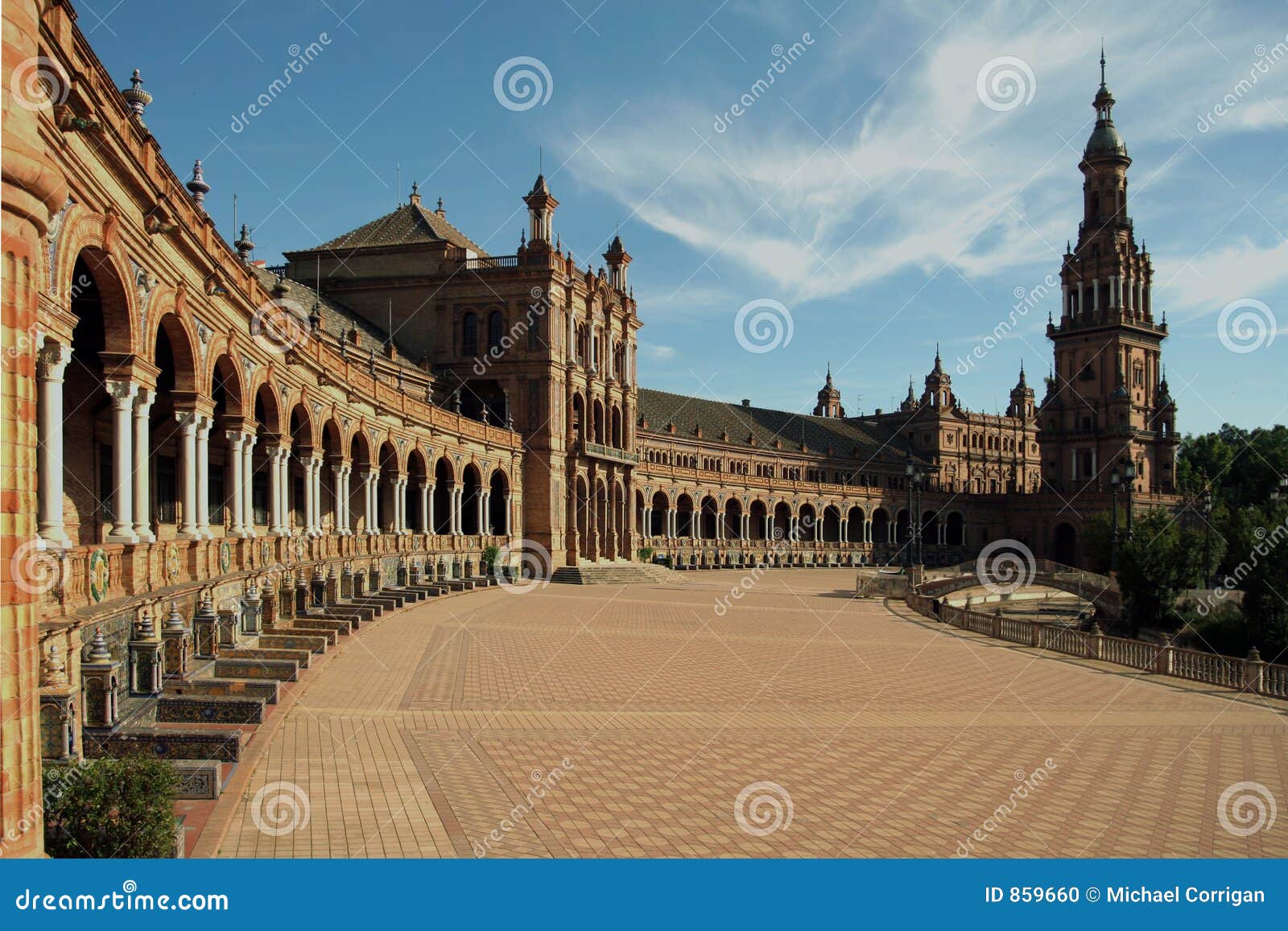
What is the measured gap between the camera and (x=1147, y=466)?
98.9 m

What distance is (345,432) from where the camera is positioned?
31828 mm

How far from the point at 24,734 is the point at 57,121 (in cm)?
704

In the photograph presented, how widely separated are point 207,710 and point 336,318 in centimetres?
4032

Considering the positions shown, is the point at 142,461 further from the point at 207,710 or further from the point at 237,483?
the point at 237,483

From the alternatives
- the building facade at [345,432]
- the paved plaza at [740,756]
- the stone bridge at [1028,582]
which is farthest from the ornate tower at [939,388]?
the paved plaza at [740,756]

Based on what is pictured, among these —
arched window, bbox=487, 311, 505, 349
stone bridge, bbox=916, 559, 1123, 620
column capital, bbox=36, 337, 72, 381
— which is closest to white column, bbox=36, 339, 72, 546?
column capital, bbox=36, 337, 72, 381

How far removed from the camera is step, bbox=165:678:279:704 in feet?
44.8

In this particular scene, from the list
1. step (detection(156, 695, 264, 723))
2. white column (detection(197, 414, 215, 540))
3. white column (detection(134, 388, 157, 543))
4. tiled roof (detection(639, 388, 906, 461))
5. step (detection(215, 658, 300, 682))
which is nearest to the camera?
step (detection(156, 695, 264, 723))

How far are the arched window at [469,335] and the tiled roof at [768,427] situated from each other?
93.2ft

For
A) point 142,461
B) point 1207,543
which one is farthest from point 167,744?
point 1207,543

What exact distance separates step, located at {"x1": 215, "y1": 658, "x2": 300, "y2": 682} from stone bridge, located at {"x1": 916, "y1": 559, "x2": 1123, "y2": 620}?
3074 cm

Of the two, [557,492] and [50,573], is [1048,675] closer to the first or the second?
[50,573]

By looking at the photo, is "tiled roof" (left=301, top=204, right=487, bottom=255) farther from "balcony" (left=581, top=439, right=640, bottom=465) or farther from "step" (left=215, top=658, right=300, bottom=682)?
"step" (left=215, top=658, right=300, bottom=682)

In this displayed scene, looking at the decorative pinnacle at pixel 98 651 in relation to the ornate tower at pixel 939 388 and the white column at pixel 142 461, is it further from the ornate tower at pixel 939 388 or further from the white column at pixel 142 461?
the ornate tower at pixel 939 388
